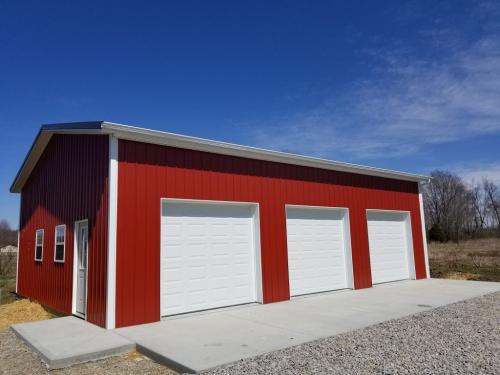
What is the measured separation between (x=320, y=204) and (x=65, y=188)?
6.51m

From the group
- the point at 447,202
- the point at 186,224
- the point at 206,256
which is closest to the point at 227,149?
the point at 186,224

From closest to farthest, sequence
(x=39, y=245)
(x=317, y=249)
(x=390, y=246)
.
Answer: (x=317, y=249) < (x=39, y=245) < (x=390, y=246)

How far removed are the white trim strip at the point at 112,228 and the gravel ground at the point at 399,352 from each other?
3022mm

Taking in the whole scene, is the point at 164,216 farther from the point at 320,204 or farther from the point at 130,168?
the point at 320,204


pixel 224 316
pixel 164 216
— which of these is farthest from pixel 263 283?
pixel 164 216

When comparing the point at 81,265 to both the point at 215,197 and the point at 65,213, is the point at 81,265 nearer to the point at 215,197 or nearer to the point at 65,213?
the point at 65,213

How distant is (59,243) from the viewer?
936 centimetres

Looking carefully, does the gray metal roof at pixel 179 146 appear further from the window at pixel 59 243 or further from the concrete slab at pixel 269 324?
the concrete slab at pixel 269 324

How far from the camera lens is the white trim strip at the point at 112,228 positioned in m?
6.52

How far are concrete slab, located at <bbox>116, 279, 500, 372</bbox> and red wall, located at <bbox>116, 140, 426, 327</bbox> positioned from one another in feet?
1.99

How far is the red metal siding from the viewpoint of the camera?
7059mm

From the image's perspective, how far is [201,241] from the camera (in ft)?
26.5

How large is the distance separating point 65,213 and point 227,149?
13.8 ft

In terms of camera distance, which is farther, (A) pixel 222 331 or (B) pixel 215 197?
(B) pixel 215 197
